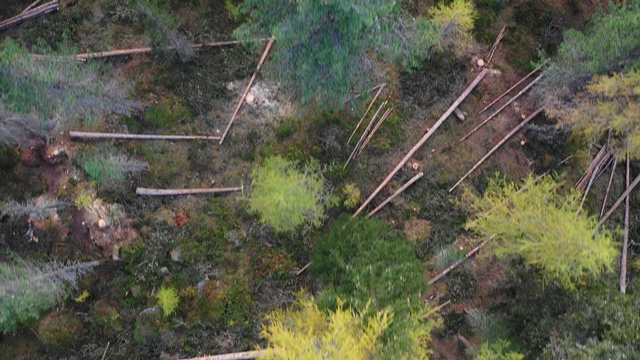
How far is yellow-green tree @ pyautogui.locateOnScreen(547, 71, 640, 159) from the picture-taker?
8.98m

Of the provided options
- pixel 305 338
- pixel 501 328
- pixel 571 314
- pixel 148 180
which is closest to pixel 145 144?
pixel 148 180

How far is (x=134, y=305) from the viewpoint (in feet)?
35.6

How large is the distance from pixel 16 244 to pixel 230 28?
7193 mm

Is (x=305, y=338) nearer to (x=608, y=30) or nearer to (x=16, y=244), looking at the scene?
(x=16, y=244)

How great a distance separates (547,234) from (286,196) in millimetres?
5194

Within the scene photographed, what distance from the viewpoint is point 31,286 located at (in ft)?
29.8

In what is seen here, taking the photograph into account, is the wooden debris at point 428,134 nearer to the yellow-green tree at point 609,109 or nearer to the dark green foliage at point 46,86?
the yellow-green tree at point 609,109

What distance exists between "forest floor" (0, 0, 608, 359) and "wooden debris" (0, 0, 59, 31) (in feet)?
0.55

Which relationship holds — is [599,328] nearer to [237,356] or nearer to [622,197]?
[622,197]

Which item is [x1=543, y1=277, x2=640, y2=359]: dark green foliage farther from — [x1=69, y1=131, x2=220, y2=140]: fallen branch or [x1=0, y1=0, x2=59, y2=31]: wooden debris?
[x1=0, y1=0, x2=59, y2=31]: wooden debris

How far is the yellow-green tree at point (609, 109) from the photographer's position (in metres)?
8.98

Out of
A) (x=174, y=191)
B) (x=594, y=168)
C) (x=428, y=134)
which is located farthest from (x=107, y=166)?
(x=594, y=168)

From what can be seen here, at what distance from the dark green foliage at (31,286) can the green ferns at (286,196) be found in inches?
159

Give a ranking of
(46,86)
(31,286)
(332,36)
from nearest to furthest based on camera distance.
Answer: (332,36), (46,86), (31,286)
